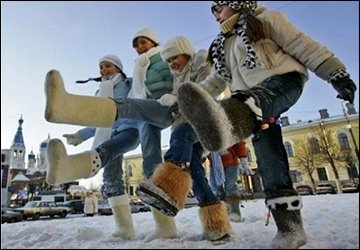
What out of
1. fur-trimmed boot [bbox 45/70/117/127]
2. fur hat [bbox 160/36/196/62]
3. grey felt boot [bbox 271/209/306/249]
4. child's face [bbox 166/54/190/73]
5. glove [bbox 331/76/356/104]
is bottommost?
grey felt boot [bbox 271/209/306/249]

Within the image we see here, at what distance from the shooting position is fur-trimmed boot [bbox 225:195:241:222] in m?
1.44

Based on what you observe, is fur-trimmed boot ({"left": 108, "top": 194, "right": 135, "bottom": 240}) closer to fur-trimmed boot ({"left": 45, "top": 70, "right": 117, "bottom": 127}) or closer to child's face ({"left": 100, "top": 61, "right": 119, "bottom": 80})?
fur-trimmed boot ({"left": 45, "top": 70, "right": 117, "bottom": 127})

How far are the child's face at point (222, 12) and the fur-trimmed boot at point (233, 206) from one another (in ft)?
3.25

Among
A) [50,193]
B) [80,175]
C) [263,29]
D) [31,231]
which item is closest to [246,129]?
[263,29]

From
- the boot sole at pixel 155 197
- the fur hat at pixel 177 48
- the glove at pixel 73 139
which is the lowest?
the boot sole at pixel 155 197

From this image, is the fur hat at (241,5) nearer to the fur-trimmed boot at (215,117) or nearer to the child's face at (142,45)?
the fur-trimmed boot at (215,117)

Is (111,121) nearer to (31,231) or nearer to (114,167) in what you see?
(114,167)

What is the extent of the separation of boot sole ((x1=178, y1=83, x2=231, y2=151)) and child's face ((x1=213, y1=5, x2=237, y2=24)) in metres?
0.44

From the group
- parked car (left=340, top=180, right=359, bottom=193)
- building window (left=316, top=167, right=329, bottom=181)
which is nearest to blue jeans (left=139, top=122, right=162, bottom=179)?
parked car (left=340, top=180, right=359, bottom=193)

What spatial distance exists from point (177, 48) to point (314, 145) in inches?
184

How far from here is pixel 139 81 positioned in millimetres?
1161

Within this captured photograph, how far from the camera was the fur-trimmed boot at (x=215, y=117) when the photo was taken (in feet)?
1.75

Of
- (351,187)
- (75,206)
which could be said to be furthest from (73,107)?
(75,206)

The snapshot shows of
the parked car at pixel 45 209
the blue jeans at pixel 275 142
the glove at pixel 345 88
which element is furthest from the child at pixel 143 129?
the parked car at pixel 45 209
